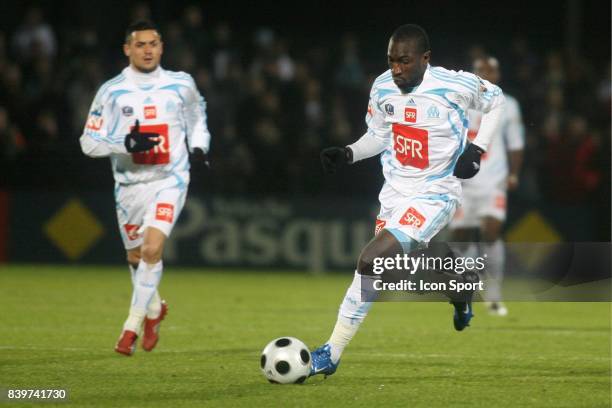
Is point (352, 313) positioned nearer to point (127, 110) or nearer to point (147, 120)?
point (147, 120)

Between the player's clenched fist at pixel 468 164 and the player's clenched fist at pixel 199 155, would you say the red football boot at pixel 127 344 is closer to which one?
the player's clenched fist at pixel 199 155

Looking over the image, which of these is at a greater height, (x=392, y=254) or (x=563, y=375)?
(x=392, y=254)

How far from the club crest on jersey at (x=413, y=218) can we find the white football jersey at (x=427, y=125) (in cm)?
20

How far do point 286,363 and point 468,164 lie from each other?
1585 mm

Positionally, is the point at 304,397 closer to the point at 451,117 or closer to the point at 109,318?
the point at 451,117

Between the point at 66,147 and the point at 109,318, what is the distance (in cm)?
619

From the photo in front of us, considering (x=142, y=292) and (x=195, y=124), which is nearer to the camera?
(x=142, y=292)

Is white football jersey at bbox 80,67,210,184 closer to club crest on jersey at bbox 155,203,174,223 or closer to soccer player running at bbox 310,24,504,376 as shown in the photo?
club crest on jersey at bbox 155,203,174,223

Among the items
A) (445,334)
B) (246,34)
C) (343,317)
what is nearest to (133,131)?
(343,317)

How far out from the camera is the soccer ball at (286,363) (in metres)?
7.09

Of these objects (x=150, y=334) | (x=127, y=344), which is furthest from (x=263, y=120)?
(x=127, y=344)

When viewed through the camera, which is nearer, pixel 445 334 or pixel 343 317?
pixel 343 317

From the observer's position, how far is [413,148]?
7.64 m

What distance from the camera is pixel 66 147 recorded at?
16625 mm
